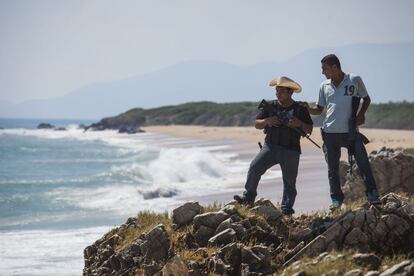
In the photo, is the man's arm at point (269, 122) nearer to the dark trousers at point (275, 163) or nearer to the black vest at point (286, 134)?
the black vest at point (286, 134)

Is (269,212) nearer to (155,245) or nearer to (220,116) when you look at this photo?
(155,245)

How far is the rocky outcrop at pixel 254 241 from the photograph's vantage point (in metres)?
7.47

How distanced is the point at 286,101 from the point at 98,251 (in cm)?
342

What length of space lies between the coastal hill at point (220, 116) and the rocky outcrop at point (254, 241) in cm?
5647

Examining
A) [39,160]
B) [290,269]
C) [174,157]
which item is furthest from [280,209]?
[39,160]

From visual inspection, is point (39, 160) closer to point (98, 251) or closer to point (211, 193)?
point (211, 193)

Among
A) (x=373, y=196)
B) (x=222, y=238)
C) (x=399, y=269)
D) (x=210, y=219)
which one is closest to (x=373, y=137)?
(x=373, y=196)

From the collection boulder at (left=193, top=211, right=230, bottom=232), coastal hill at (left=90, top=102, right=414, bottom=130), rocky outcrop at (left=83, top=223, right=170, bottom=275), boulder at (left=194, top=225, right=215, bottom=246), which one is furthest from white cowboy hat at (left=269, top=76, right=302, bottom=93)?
coastal hill at (left=90, top=102, right=414, bottom=130)

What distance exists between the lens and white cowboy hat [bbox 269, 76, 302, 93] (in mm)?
8719

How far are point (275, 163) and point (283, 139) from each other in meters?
0.35

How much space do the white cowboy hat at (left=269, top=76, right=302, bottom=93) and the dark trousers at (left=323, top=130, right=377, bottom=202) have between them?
2.53 ft

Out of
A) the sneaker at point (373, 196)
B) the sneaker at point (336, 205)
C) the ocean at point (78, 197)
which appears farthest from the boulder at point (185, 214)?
the ocean at point (78, 197)

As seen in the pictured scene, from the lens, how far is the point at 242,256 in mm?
7512

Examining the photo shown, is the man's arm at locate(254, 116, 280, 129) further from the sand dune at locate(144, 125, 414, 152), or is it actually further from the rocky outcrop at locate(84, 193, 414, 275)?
the sand dune at locate(144, 125, 414, 152)
